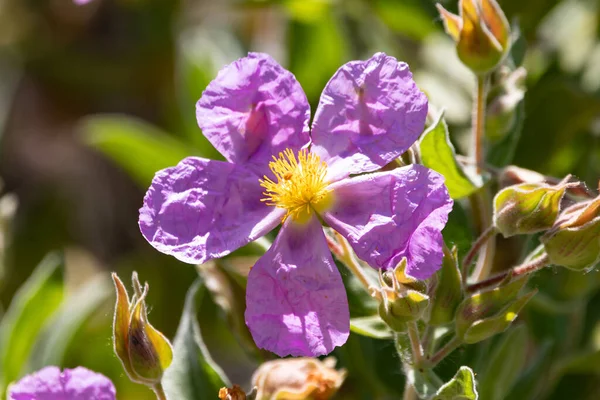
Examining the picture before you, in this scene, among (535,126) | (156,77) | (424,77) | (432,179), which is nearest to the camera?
(432,179)

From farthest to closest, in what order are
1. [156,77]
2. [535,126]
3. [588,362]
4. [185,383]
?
1. [156,77]
2. [535,126]
3. [588,362]
4. [185,383]

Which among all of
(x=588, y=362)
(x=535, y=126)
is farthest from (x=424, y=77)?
(x=588, y=362)

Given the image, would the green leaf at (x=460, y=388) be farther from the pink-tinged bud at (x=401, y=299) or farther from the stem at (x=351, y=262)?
the stem at (x=351, y=262)

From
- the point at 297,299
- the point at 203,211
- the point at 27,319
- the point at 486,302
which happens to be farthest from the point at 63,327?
the point at 486,302

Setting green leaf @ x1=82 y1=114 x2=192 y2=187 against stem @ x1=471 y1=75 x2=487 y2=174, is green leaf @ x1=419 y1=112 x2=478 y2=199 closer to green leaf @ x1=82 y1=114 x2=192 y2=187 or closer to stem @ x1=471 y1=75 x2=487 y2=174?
stem @ x1=471 y1=75 x2=487 y2=174

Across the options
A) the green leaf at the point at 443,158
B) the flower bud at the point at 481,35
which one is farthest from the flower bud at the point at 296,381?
the flower bud at the point at 481,35

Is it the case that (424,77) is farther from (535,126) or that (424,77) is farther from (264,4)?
(264,4)
